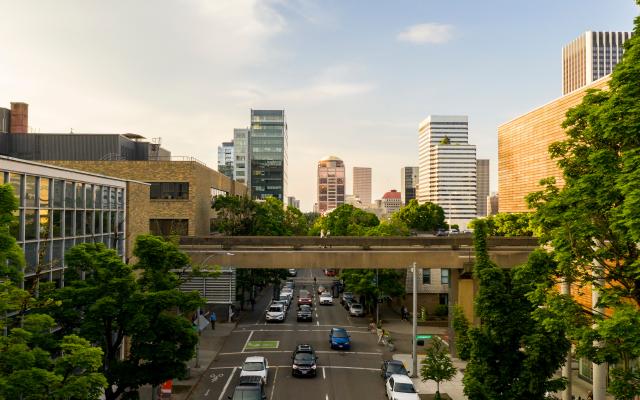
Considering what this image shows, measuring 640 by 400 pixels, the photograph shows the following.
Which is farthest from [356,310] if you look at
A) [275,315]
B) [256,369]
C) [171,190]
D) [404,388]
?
[404,388]

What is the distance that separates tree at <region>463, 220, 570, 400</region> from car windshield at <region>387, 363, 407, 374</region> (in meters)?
13.6

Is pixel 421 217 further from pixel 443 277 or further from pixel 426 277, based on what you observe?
pixel 426 277

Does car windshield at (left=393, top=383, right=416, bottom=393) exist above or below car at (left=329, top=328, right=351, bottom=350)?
above

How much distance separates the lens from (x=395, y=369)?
3316 cm

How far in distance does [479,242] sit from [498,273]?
1.65 meters

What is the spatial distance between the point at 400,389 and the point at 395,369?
14.2 ft

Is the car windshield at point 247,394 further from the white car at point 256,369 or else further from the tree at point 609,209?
the tree at point 609,209

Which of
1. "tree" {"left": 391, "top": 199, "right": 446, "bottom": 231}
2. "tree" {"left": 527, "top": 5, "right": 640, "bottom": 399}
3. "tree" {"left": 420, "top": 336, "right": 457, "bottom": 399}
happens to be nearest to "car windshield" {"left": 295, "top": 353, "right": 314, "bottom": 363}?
"tree" {"left": 420, "top": 336, "right": 457, "bottom": 399}

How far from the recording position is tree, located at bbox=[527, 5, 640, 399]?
1363 centimetres

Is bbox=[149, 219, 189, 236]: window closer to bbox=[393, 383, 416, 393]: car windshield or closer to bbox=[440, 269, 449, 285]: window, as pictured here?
bbox=[440, 269, 449, 285]: window

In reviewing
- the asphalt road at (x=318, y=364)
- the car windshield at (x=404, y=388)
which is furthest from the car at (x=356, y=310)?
the car windshield at (x=404, y=388)

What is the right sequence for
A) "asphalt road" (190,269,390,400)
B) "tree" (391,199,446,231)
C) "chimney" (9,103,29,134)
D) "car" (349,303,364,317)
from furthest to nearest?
"tree" (391,199,446,231), "car" (349,303,364,317), "chimney" (9,103,29,134), "asphalt road" (190,269,390,400)

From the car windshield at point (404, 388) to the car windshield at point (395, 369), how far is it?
11.7 ft

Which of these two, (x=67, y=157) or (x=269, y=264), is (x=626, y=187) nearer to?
(x=269, y=264)
